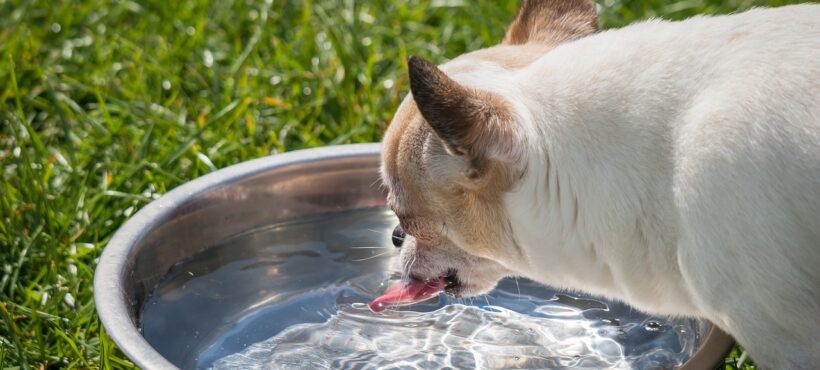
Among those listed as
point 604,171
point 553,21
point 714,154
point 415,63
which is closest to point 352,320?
point 553,21

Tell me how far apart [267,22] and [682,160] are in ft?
12.3

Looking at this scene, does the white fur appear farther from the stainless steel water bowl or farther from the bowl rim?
the stainless steel water bowl

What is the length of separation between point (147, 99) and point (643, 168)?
305cm

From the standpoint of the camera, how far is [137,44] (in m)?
5.89

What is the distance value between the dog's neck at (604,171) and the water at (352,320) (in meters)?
0.67

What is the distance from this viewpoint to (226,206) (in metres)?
4.13

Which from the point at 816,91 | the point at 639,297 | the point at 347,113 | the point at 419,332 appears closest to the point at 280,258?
the point at 419,332

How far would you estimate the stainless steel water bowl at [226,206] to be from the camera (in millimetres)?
3555

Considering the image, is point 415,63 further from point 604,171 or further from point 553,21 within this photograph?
point 553,21

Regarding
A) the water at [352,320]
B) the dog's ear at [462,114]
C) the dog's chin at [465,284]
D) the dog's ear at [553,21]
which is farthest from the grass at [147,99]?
the dog's ear at [462,114]

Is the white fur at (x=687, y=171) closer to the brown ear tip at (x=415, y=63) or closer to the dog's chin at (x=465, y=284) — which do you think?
the dog's chin at (x=465, y=284)

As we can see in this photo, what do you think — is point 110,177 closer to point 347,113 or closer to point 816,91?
point 347,113

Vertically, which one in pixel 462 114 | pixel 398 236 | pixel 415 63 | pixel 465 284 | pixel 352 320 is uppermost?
pixel 415 63

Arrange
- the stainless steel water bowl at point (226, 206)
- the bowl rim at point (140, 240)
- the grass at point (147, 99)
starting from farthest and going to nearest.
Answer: the grass at point (147, 99) < the stainless steel water bowl at point (226, 206) < the bowl rim at point (140, 240)
